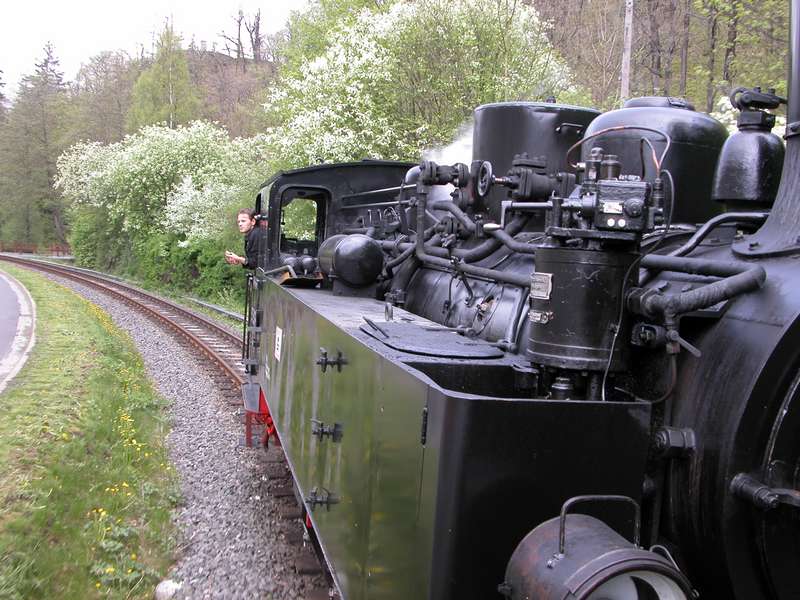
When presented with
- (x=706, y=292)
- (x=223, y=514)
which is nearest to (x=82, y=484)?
(x=223, y=514)

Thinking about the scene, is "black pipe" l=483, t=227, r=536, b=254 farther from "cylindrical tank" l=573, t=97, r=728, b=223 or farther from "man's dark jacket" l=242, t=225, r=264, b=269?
"man's dark jacket" l=242, t=225, r=264, b=269

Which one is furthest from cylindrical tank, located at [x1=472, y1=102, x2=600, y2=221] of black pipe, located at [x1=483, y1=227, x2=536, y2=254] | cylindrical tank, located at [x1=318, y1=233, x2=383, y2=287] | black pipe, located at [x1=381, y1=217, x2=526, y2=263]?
cylindrical tank, located at [x1=318, y1=233, x2=383, y2=287]

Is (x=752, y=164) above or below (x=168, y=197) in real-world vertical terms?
below

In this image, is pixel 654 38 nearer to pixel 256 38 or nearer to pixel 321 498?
pixel 321 498

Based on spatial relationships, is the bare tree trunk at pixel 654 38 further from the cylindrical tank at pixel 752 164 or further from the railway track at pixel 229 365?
the cylindrical tank at pixel 752 164

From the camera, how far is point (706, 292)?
224 cm

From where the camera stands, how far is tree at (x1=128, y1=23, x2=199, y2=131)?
41.5m

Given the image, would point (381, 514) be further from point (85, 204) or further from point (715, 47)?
point (85, 204)

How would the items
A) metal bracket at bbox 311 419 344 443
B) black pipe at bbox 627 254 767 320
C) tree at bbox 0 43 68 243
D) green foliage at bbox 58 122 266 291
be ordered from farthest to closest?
tree at bbox 0 43 68 243, green foliage at bbox 58 122 266 291, metal bracket at bbox 311 419 344 443, black pipe at bbox 627 254 767 320

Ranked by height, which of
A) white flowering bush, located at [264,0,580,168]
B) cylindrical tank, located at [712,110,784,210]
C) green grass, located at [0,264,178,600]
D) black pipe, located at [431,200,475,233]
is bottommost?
green grass, located at [0,264,178,600]

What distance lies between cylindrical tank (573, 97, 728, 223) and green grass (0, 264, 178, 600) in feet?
14.2

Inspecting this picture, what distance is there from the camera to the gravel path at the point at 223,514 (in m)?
5.16

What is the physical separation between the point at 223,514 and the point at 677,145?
16.4ft

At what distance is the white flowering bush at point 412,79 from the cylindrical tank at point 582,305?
11.9 meters
